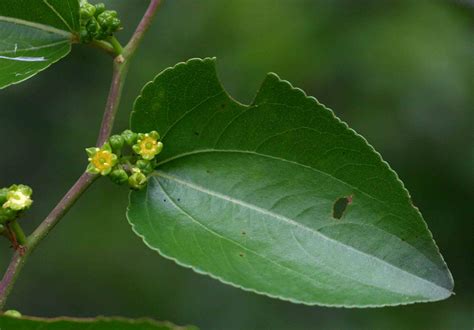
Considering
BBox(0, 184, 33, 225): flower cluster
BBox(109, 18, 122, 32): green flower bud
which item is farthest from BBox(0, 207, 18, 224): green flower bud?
BBox(109, 18, 122, 32): green flower bud

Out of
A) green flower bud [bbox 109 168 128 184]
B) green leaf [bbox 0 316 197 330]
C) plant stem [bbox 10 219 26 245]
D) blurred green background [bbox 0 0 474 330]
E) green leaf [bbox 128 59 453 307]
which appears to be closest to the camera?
green leaf [bbox 0 316 197 330]

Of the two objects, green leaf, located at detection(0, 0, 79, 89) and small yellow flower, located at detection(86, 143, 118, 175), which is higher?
green leaf, located at detection(0, 0, 79, 89)

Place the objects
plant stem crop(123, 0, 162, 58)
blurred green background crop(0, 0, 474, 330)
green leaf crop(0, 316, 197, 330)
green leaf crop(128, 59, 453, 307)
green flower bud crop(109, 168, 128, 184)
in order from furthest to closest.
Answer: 1. blurred green background crop(0, 0, 474, 330)
2. plant stem crop(123, 0, 162, 58)
3. green flower bud crop(109, 168, 128, 184)
4. green leaf crop(128, 59, 453, 307)
5. green leaf crop(0, 316, 197, 330)

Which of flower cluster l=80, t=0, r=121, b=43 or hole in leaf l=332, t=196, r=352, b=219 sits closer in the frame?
hole in leaf l=332, t=196, r=352, b=219

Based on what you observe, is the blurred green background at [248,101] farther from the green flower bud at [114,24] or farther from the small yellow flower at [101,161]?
the small yellow flower at [101,161]

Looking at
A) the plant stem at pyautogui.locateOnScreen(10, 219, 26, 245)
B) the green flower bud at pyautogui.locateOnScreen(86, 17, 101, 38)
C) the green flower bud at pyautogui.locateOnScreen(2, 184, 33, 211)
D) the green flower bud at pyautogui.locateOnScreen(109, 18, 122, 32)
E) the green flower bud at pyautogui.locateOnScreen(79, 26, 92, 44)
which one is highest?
the green flower bud at pyautogui.locateOnScreen(109, 18, 122, 32)

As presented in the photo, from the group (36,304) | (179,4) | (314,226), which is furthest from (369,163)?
(36,304)

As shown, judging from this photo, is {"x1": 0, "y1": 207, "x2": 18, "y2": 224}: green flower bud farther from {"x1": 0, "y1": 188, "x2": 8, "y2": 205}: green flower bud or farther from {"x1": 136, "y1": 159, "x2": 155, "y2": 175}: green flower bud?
{"x1": 136, "y1": 159, "x2": 155, "y2": 175}: green flower bud

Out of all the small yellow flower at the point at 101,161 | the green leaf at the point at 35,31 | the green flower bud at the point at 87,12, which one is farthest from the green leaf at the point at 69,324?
the green flower bud at the point at 87,12

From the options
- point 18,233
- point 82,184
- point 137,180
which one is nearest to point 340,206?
point 137,180

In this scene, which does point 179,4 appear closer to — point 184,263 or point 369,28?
point 369,28
